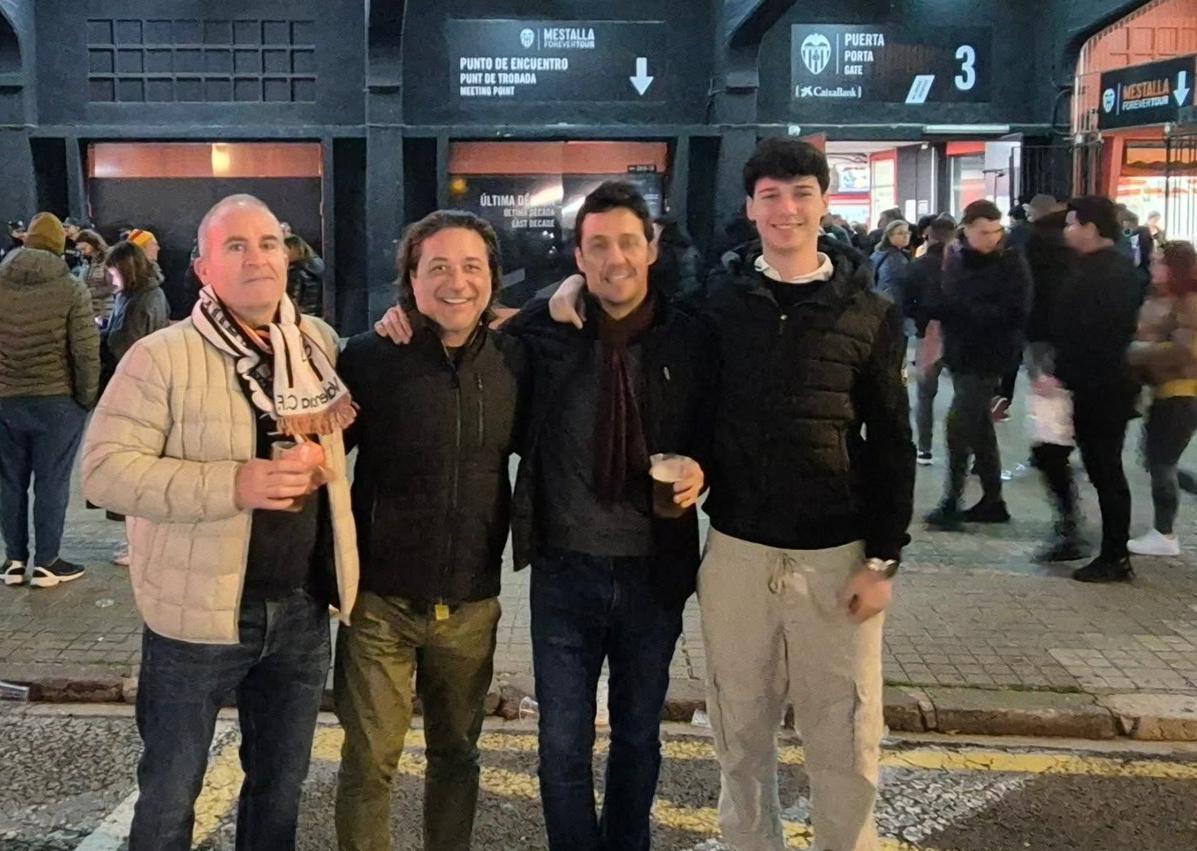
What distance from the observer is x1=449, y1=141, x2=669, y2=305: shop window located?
15.6 metres

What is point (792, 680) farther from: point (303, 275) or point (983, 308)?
point (303, 275)

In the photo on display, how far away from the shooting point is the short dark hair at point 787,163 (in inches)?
118

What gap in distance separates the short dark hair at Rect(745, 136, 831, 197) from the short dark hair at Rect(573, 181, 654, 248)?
0.28 meters

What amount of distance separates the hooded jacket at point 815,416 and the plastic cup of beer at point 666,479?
0.23 meters

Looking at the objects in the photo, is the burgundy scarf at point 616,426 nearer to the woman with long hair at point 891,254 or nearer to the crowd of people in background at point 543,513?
the crowd of people in background at point 543,513

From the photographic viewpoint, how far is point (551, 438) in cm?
313

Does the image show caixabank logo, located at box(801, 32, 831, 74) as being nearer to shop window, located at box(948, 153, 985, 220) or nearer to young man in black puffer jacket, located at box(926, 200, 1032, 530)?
shop window, located at box(948, 153, 985, 220)

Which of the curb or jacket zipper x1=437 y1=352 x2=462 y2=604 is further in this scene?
the curb

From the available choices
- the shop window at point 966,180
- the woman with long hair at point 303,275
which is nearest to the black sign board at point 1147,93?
the shop window at point 966,180

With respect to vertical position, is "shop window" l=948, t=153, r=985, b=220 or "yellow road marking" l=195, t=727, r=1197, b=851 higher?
"shop window" l=948, t=153, r=985, b=220

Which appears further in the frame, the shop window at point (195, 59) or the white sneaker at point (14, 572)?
the shop window at point (195, 59)

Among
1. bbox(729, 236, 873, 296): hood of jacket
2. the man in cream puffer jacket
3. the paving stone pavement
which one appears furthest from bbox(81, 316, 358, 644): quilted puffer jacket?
the paving stone pavement

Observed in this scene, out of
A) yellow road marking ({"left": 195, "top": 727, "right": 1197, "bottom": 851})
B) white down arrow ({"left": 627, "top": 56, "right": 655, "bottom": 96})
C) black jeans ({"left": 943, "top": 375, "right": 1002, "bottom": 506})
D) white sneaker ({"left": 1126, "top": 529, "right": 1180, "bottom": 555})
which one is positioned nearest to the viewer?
yellow road marking ({"left": 195, "top": 727, "right": 1197, "bottom": 851})

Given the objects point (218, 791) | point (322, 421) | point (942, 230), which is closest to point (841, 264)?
point (322, 421)
